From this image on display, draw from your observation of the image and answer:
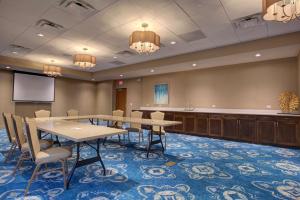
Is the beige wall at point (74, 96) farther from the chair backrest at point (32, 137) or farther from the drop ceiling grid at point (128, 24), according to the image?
the chair backrest at point (32, 137)

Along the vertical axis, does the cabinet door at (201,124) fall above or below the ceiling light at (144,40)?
below

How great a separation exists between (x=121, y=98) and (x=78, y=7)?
7.35 metres

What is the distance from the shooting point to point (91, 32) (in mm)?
4195

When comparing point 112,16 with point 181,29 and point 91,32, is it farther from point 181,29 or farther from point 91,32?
point 181,29

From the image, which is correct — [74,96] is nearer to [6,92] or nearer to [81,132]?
[6,92]

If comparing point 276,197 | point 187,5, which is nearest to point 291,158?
point 276,197

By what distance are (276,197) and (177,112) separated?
4831mm

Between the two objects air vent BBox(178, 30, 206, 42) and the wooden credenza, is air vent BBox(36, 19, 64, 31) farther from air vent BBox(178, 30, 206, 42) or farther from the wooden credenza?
the wooden credenza

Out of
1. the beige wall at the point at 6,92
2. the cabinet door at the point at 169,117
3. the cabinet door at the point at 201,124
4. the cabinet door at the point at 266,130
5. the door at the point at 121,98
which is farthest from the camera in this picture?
the door at the point at 121,98

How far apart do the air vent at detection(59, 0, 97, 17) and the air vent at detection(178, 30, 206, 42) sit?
227cm

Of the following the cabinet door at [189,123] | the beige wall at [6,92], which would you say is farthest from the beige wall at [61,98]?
the cabinet door at [189,123]

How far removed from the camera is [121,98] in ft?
33.7

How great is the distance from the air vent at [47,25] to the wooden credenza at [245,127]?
16.1 ft

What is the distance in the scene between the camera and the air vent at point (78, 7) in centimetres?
297
